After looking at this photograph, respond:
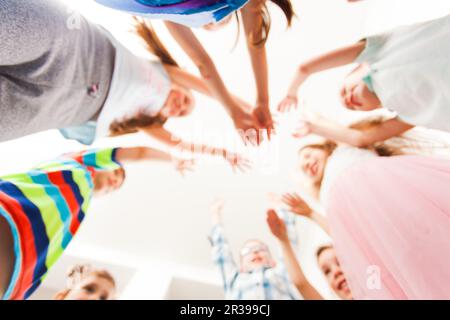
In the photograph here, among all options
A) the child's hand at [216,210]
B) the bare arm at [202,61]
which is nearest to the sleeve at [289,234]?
the child's hand at [216,210]

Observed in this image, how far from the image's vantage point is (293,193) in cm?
128

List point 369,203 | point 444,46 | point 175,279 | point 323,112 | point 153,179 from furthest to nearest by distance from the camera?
point 175,279 → point 153,179 → point 323,112 → point 369,203 → point 444,46

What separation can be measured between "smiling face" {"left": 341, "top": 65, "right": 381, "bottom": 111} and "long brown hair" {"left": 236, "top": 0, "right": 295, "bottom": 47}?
0.76 ft

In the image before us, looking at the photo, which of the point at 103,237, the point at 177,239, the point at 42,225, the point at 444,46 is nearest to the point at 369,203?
the point at 444,46

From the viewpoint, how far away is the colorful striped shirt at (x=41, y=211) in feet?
1.73

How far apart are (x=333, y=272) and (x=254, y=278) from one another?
31 cm

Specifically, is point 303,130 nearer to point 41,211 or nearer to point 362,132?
point 362,132

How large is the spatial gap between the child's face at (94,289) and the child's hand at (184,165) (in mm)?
546

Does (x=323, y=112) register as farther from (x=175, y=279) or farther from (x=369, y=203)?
(x=175, y=279)

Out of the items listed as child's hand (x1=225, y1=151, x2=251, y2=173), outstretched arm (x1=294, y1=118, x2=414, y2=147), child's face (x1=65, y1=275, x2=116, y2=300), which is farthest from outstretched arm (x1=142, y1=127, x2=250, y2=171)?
child's face (x1=65, y1=275, x2=116, y2=300)

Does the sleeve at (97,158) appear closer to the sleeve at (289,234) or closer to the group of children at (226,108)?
the group of children at (226,108)

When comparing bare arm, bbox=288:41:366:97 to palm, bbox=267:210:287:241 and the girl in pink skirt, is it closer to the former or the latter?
the girl in pink skirt

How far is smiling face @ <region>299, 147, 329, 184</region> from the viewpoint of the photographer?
1090 millimetres
